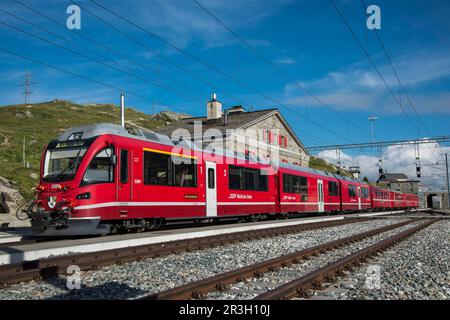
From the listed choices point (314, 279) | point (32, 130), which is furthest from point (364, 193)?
point (32, 130)

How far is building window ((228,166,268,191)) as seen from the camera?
19.7 metres

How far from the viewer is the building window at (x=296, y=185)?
81.8 feet

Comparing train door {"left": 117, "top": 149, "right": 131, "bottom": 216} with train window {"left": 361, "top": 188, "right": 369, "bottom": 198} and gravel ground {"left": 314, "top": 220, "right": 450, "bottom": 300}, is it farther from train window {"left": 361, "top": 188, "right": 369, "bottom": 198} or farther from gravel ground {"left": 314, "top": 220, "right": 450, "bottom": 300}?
train window {"left": 361, "top": 188, "right": 369, "bottom": 198}

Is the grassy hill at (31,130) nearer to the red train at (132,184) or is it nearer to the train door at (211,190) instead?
the red train at (132,184)

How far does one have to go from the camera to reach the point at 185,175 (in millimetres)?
16297

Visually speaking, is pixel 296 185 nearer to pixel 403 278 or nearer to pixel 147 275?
pixel 403 278

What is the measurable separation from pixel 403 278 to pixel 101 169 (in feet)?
28.8

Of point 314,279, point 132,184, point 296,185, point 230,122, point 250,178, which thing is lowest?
point 314,279

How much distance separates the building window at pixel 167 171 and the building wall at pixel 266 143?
19.8 m

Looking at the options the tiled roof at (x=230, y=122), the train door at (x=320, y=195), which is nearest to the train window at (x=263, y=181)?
the train door at (x=320, y=195)

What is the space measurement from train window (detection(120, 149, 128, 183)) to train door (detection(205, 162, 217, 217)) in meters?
4.87

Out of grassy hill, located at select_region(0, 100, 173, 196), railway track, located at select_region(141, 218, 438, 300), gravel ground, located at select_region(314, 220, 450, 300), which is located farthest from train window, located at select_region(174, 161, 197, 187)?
grassy hill, located at select_region(0, 100, 173, 196)

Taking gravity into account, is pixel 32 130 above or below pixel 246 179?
above
